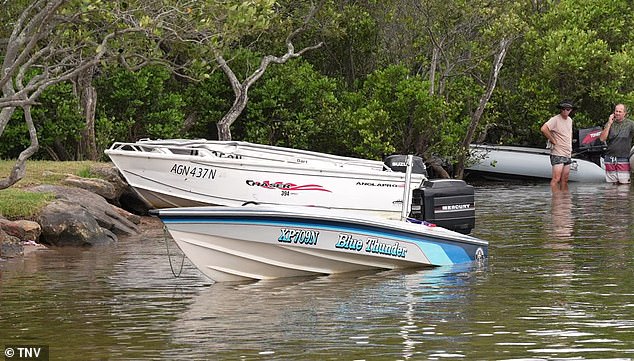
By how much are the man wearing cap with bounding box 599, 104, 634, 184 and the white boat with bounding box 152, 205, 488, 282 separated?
1415 centimetres

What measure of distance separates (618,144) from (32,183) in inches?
557

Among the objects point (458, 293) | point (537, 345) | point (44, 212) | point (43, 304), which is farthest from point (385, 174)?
point (537, 345)

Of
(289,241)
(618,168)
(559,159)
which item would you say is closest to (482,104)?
(618,168)

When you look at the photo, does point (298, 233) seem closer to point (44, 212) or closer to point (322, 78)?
point (44, 212)

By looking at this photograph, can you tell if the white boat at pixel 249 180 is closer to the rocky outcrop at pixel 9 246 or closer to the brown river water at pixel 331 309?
the brown river water at pixel 331 309

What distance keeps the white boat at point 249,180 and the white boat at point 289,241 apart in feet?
18.7

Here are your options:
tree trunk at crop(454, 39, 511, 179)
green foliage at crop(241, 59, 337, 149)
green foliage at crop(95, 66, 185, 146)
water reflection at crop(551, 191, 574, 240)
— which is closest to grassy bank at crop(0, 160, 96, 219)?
green foliage at crop(95, 66, 185, 146)

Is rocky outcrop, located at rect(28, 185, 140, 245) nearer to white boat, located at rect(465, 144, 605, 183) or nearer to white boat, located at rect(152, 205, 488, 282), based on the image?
white boat, located at rect(152, 205, 488, 282)

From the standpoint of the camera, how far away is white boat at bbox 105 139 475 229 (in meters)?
20.8

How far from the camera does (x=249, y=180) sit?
69.1 ft

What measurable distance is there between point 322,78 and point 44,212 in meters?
14.3

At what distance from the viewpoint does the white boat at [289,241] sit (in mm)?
13805

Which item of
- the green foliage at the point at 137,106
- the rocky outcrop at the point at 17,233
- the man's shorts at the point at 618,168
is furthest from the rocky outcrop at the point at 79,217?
the man's shorts at the point at 618,168

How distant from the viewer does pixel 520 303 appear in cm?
1235
